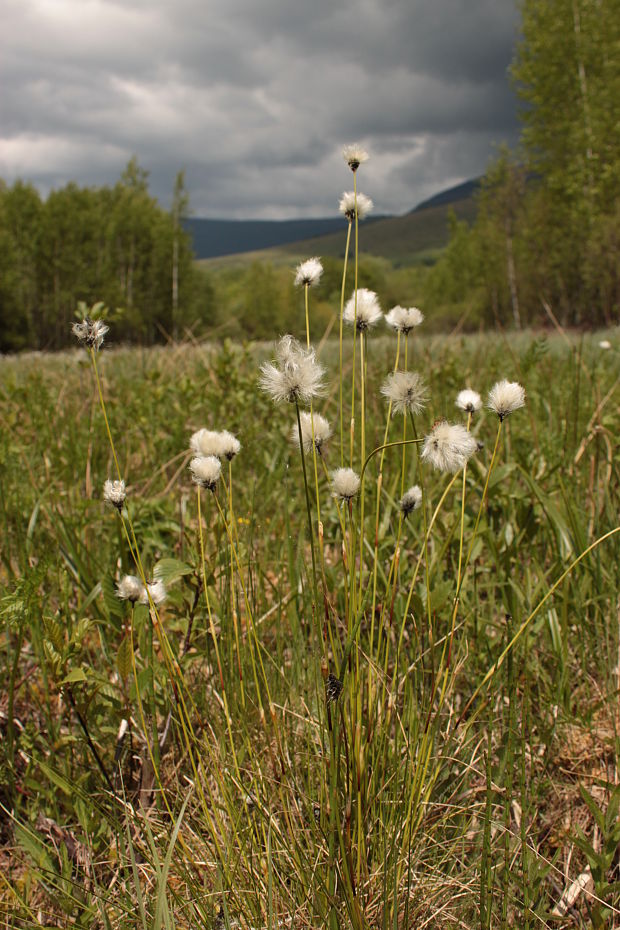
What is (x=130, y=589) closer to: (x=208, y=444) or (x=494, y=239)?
(x=208, y=444)

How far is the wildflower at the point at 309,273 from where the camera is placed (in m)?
1.12

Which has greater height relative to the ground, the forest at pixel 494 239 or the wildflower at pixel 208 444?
the forest at pixel 494 239

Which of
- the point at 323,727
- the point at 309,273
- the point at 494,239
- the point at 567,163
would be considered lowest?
the point at 323,727

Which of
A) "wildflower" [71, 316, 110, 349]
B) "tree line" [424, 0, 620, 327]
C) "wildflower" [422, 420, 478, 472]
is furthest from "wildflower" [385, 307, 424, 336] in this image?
"tree line" [424, 0, 620, 327]

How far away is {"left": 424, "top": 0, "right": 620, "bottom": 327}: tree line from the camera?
2112 centimetres

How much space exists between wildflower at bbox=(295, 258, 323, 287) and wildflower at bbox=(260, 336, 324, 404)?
24cm

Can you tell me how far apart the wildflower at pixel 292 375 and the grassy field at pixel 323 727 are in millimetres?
84

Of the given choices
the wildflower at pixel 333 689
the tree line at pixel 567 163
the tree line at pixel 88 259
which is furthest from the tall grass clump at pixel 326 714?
the tree line at pixel 88 259

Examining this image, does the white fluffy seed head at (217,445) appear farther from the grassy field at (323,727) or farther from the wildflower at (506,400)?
the wildflower at (506,400)

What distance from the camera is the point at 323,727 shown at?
1.09 meters

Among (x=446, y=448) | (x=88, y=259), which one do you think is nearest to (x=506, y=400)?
(x=446, y=448)

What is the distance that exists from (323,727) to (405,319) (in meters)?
0.79

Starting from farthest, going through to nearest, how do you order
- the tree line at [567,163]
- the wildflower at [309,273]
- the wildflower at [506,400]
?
the tree line at [567,163]
the wildflower at [309,273]
the wildflower at [506,400]

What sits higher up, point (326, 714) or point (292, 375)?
point (292, 375)
